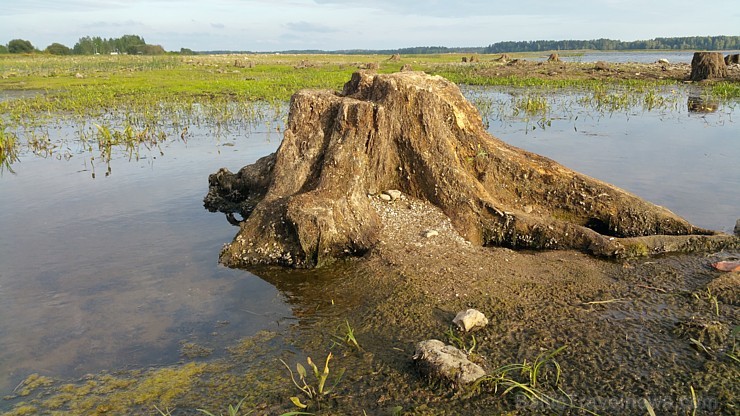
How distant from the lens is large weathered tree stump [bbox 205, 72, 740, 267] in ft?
22.3

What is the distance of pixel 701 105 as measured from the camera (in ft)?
68.7

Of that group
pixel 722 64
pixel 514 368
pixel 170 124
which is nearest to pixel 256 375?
pixel 514 368

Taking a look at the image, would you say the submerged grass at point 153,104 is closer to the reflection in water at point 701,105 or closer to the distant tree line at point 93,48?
the reflection in water at point 701,105

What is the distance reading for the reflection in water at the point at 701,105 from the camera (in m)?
19.8

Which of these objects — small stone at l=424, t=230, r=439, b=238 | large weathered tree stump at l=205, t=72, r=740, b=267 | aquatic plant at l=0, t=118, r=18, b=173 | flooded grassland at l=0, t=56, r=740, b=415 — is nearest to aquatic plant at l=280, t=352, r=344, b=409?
flooded grassland at l=0, t=56, r=740, b=415

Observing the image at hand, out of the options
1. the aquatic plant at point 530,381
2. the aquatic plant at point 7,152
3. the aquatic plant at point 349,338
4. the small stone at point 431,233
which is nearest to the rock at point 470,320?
the aquatic plant at point 530,381

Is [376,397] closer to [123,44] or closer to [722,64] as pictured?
[722,64]

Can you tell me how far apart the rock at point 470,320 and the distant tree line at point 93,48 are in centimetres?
9816

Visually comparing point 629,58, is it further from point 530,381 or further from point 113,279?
point 530,381

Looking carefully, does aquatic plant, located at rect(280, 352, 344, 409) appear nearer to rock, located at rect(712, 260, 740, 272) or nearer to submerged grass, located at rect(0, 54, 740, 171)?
rock, located at rect(712, 260, 740, 272)

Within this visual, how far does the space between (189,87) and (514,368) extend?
27.4 m

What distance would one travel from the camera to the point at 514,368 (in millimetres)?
4008

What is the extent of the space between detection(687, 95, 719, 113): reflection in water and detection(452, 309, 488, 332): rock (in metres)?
19.2

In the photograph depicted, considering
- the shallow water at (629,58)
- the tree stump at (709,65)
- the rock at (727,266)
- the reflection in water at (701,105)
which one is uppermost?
the shallow water at (629,58)
